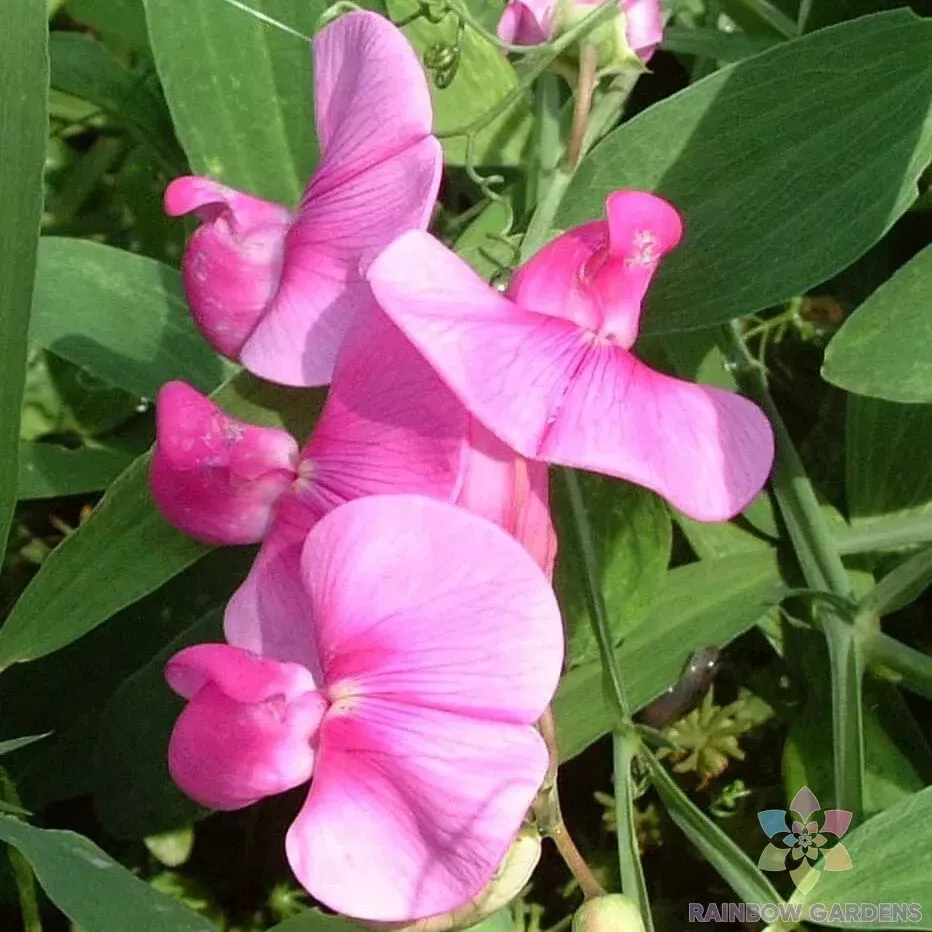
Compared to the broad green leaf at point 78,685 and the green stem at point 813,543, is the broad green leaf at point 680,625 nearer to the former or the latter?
the green stem at point 813,543

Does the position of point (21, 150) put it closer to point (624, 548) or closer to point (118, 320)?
point (118, 320)

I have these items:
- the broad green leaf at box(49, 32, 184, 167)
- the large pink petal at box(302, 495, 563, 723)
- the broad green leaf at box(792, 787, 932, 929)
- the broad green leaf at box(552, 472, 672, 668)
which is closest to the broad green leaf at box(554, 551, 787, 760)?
the broad green leaf at box(552, 472, 672, 668)

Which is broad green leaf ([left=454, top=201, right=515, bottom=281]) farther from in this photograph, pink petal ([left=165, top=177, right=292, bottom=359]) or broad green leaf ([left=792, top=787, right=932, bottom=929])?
broad green leaf ([left=792, top=787, right=932, bottom=929])

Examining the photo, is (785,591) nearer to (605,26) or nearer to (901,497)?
(901,497)

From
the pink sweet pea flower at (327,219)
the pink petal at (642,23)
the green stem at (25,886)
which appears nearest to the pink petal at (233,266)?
the pink sweet pea flower at (327,219)

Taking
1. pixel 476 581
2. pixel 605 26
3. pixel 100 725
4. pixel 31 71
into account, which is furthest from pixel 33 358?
pixel 476 581

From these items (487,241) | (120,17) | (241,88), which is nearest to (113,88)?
(120,17)
